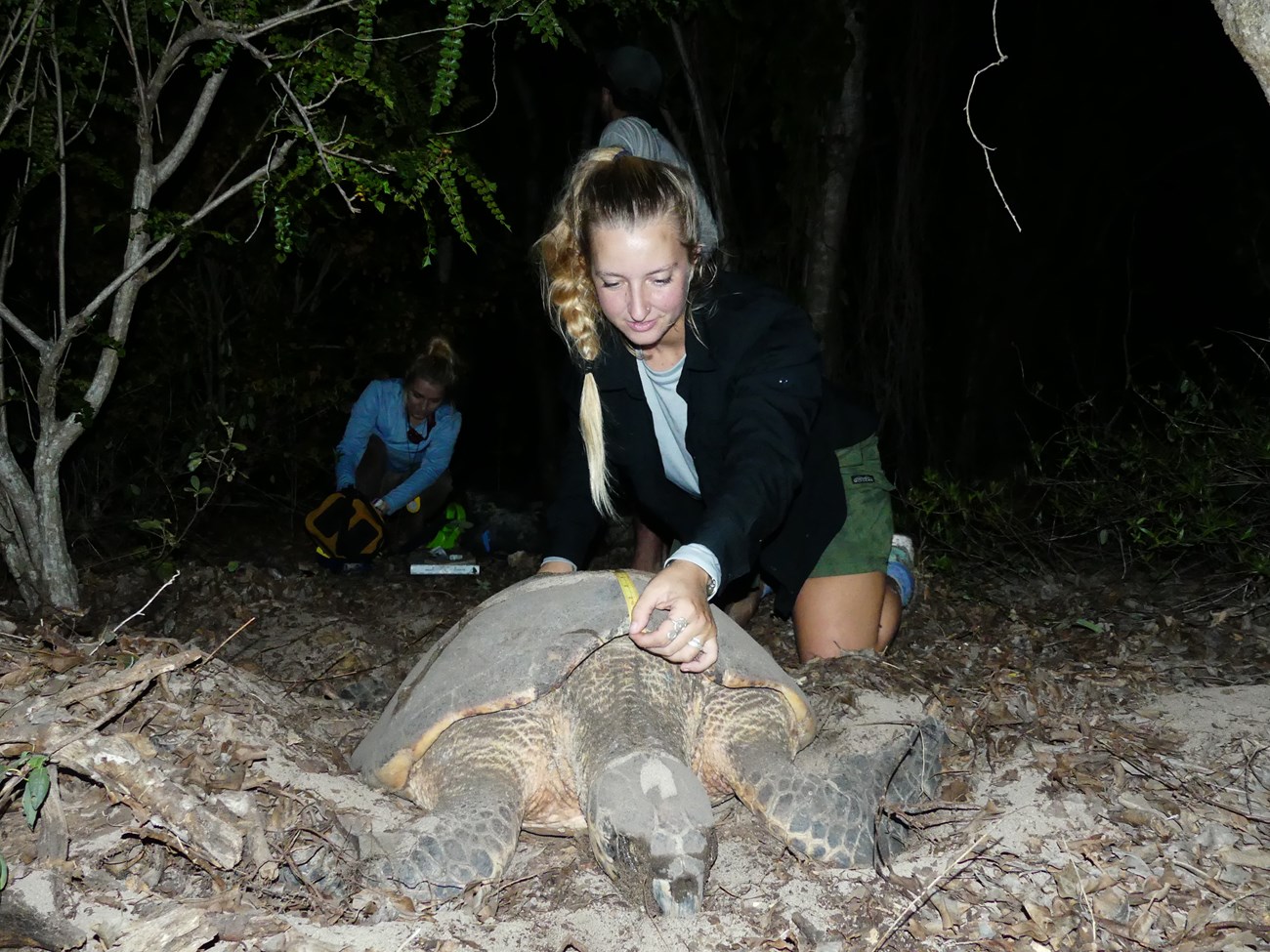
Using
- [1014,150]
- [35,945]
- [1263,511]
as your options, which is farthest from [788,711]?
[1014,150]

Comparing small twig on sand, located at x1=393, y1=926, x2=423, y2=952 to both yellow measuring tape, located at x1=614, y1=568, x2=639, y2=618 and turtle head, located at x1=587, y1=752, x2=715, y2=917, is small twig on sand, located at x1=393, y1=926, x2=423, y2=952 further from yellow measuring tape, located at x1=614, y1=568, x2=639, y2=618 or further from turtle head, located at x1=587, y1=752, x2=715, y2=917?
yellow measuring tape, located at x1=614, y1=568, x2=639, y2=618

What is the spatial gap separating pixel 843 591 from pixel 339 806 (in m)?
1.89

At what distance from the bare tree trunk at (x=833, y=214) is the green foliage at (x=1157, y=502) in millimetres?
1358

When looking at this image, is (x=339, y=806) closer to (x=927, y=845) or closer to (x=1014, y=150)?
(x=927, y=845)

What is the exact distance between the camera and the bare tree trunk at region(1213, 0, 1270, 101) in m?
1.79

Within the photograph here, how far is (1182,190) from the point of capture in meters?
11.4

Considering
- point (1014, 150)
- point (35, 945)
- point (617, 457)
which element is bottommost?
point (35, 945)

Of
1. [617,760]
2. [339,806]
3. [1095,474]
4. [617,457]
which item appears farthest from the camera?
[1095,474]

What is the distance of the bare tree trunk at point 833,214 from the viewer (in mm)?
5578

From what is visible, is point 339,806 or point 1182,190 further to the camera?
point 1182,190

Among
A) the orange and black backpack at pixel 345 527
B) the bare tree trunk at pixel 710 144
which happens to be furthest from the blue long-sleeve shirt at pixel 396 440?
the bare tree trunk at pixel 710 144

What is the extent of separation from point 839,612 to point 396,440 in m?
3.58

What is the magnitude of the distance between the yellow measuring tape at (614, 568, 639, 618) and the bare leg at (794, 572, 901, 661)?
3.41 feet

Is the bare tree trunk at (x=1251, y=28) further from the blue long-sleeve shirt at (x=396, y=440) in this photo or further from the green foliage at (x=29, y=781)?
the blue long-sleeve shirt at (x=396, y=440)
